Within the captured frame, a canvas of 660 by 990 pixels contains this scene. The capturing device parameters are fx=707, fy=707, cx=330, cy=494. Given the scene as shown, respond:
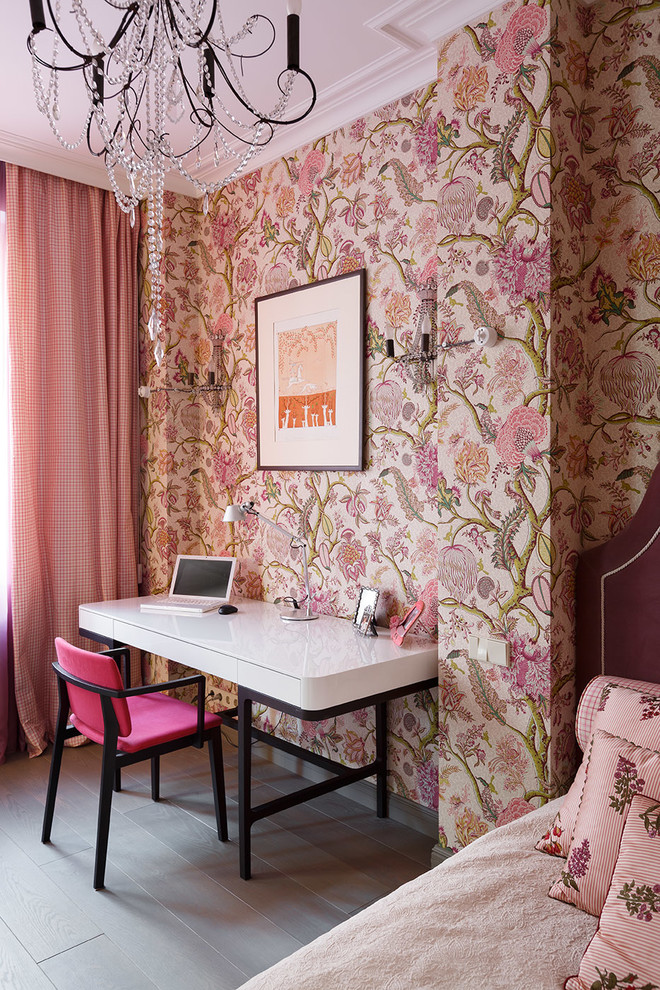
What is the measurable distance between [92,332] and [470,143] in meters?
2.24

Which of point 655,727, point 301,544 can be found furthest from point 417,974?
point 301,544

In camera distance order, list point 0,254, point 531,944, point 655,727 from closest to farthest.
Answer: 1. point 531,944
2. point 655,727
3. point 0,254

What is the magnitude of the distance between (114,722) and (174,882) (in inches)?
22.6

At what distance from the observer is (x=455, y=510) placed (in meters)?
2.28

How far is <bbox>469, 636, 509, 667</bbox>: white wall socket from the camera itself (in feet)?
7.02

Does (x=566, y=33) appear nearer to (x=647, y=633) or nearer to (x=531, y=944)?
(x=647, y=633)

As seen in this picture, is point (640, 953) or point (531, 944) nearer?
point (640, 953)

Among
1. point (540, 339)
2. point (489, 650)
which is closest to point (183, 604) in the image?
point (489, 650)

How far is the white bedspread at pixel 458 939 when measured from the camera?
3.90ft

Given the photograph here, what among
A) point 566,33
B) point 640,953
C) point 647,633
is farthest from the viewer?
point 566,33

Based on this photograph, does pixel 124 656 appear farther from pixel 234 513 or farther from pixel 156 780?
pixel 234 513

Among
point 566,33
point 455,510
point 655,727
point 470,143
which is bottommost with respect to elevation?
point 655,727

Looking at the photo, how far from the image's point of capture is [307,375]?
308cm

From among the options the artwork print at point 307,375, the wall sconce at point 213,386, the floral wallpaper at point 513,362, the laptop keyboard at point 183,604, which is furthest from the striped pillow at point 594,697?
the wall sconce at point 213,386
